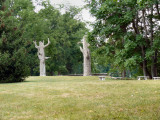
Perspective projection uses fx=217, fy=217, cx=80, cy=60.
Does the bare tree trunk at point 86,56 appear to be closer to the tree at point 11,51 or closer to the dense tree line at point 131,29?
the dense tree line at point 131,29

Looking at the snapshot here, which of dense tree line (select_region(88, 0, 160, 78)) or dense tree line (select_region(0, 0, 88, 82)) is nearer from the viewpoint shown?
dense tree line (select_region(88, 0, 160, 78))

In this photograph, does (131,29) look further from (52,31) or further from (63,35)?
(52,31)

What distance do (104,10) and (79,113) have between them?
1385cm

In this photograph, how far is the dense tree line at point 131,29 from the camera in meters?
17.3

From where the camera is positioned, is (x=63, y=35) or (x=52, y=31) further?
(x=52, y=31)

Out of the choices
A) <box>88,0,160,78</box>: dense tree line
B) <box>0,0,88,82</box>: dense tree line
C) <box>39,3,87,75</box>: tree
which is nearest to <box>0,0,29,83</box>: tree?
<box>88,0,160,78</box>: dense tree line

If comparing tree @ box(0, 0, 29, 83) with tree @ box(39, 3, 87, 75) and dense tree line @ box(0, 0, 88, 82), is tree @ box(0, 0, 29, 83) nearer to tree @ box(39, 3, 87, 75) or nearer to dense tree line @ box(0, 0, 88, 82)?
dense tree line @ box(0, 0, 88, 82)

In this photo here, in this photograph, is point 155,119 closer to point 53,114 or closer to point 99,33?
point 53,114

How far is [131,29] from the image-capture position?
20.7 meters

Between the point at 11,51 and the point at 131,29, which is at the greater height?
the point at 131,29

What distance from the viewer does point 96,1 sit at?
2027 centimetres

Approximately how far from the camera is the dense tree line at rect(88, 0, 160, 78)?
17.3m

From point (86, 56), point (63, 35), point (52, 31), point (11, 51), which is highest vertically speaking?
point (52, 31)

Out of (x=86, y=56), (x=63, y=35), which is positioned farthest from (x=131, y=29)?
(x=63, y=35)
